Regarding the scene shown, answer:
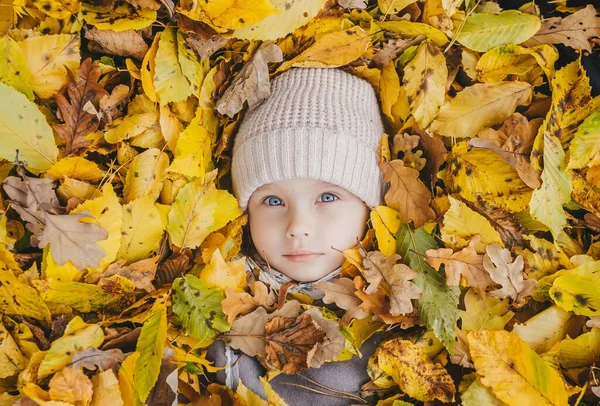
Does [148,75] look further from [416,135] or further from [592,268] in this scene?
[592,268]

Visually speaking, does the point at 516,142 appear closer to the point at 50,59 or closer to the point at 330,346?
the point at 330,346

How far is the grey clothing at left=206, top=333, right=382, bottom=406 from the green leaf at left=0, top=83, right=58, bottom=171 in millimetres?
564

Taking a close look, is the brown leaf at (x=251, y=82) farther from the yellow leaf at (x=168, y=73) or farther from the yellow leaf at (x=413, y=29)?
the yellow leaf at (x=413, y=29)

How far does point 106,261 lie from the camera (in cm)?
118

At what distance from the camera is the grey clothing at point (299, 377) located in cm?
131

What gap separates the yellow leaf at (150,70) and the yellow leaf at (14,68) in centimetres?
24

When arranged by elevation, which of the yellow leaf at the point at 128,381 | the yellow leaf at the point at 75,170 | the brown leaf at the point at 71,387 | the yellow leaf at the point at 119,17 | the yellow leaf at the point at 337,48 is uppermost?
the yellow leaf at the point at 119,17

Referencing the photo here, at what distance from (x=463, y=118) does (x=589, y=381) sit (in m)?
0.64

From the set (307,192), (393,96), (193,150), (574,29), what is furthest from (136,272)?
(574,29)

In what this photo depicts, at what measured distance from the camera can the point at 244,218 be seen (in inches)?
57.9

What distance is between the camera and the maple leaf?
124cm

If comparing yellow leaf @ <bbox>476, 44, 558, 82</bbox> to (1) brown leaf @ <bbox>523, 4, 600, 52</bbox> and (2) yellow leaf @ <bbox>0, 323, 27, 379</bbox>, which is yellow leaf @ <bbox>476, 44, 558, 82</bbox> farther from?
(2) yellow leaf @ <bbox>0, 323, 27, 379</bbox>

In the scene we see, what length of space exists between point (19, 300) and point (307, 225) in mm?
630

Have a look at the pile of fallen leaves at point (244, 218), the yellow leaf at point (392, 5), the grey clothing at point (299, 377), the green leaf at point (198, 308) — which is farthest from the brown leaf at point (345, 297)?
the yellow leaf at point (392, 5)
